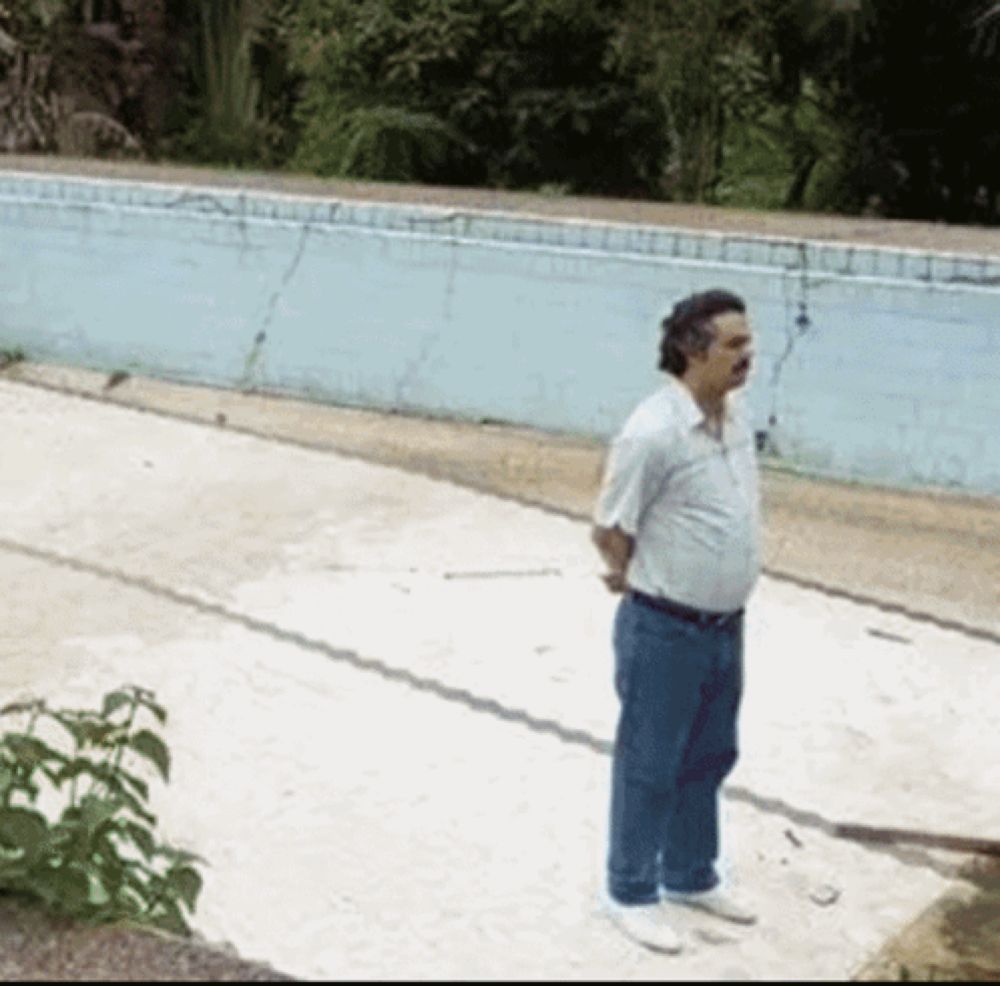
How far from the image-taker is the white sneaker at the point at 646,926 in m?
3.94

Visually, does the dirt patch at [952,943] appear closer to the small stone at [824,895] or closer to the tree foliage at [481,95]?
the small stone at [824,895]

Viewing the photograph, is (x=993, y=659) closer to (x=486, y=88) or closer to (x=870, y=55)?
(x=870, y=55)

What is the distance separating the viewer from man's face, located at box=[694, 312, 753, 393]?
145 inches

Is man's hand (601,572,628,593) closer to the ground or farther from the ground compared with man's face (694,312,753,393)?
closer to the ground

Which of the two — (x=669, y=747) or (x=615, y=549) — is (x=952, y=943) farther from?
(x=615, y=549)

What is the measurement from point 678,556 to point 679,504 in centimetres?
10

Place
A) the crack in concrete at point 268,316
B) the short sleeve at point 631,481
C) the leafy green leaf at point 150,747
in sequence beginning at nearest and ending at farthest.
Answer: the leafy green leaf at point 150,747 → the short sleeve at point 631,481 → the crack in concrete at point 268,316

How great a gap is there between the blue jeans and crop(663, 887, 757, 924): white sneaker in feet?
0.05

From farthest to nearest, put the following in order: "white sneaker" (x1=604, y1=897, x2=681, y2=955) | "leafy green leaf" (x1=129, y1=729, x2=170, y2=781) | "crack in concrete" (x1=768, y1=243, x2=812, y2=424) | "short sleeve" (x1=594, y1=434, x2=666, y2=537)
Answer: "crack in concrete" (x1=768, y1=243, x2=812, y2=424), "white sneaker" (x1=604, y1=897, x2=681, y2=955), "short sleeve" (x1=594, y1=434, x2=666, y2=537), "leafy green leaf" (x1=129, y1=729, x2=170, y2=781)

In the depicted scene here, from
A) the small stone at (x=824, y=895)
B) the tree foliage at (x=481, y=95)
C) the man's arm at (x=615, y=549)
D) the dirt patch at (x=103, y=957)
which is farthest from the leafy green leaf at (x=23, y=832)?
the tree foliage at (x=481, y=95)

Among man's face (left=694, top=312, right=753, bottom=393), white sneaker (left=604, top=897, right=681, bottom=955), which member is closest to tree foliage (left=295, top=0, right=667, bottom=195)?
man's face (left=694, top=312, right=753, bottom=393)

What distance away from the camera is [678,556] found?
12.2 feet

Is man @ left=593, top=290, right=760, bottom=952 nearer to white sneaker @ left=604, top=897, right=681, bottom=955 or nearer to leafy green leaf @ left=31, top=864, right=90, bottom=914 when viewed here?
white sneaker @ left=604, top=897, right=681, bottom=955

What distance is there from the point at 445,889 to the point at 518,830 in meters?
0.37
